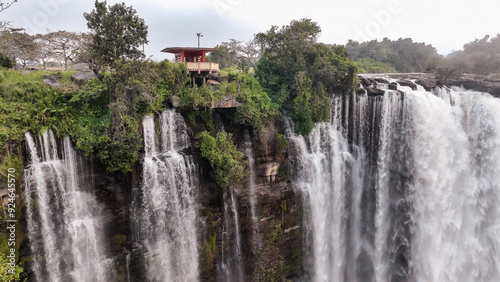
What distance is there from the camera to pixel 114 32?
1523cm

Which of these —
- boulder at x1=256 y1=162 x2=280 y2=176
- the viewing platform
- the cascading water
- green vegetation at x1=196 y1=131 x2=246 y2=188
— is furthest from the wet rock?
the cascading water

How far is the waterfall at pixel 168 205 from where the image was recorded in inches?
629

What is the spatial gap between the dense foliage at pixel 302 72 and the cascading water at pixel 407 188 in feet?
4.77

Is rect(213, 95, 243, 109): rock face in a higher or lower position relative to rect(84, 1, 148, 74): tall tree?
lower

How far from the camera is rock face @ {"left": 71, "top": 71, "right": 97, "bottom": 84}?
16.0 m

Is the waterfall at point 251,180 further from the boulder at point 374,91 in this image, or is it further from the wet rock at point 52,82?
the wet rock at point 52,82

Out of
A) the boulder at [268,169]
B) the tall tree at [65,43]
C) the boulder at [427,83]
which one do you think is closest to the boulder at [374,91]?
the boulder at [427,83]

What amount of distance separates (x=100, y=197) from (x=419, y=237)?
68.7ft

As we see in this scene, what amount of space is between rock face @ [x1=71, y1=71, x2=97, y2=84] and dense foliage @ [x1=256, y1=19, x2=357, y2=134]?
10.7 metres

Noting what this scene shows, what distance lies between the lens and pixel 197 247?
17.7 meters

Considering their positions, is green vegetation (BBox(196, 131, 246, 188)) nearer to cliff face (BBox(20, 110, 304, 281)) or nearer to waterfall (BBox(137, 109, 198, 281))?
cliff face (BBox(20, 110, 304, 281))

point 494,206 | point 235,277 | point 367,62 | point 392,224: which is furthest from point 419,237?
point 367,62

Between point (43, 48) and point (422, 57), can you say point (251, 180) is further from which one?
point (422, 57)

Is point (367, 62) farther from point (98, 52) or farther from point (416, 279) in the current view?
point (98, 52)
